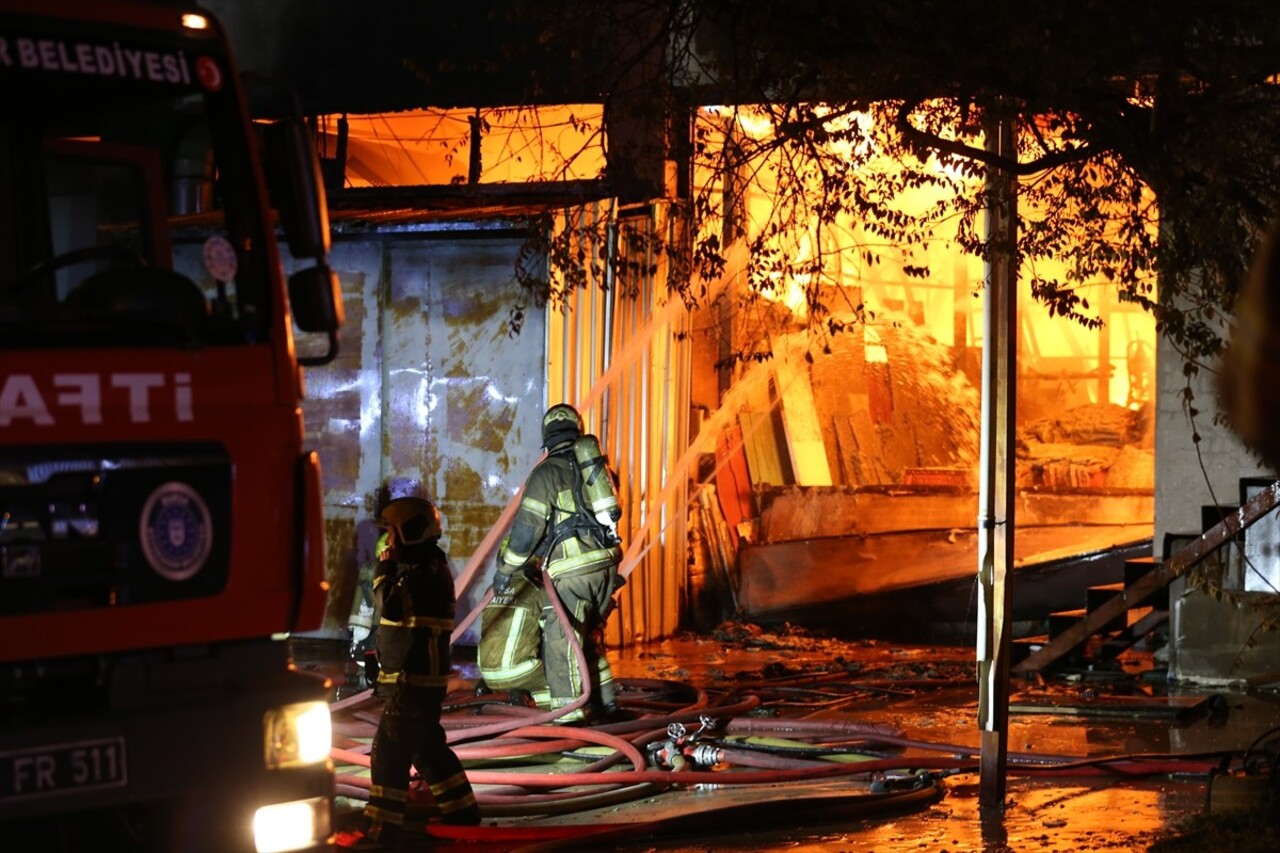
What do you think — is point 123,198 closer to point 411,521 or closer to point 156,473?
point 156,473

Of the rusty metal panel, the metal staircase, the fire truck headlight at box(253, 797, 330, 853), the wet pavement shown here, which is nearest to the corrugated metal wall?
the rusty metal panel

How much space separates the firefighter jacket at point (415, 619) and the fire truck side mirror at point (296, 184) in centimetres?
252

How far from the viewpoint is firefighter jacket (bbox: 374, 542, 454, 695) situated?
748 cm

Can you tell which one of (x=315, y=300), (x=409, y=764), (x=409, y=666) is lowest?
(x=409, y=764)

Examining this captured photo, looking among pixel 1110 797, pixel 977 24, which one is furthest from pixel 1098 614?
pixel 977 24

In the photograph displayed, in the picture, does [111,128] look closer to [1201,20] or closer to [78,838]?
[78,838]

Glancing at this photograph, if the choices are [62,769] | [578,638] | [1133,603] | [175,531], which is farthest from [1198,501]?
[62,769]

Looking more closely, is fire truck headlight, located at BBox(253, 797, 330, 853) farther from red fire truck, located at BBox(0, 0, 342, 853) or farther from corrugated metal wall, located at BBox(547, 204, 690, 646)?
corrugated metal wall, located at BBox(547, 204, 690, 646)

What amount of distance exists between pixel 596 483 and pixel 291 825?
20.3 feet

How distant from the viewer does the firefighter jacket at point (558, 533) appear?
1098cm

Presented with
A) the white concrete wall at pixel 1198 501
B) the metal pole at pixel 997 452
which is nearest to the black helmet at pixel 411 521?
the metal pole at pixel 997 452

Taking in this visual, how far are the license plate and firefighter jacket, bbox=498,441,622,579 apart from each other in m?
6.51

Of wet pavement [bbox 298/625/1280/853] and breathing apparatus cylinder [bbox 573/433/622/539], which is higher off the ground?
breathing apparatus cylinder [bbox 573/433/622/539]

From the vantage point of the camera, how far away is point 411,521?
24.6ft
